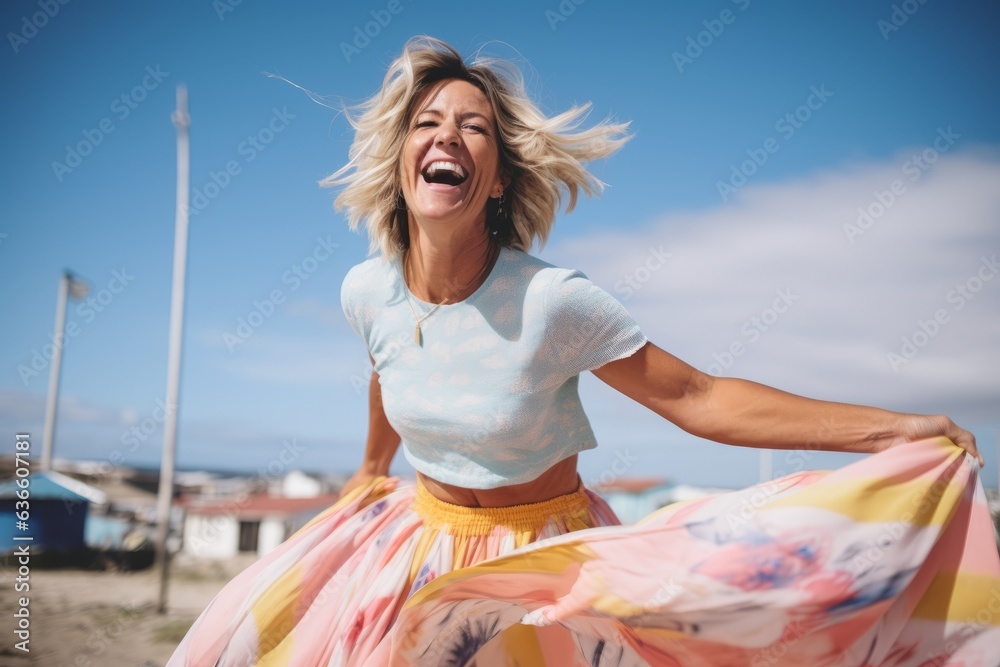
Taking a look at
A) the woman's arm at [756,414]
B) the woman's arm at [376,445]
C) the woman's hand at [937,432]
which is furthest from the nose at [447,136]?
the woman's hand at [937,432]

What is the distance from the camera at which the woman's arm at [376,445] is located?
9.64ft

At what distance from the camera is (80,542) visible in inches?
546

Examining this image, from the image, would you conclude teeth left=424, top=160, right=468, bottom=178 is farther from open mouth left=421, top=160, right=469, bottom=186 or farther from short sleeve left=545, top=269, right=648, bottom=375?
short sleeve left=545, top=269, right=648, bottom=375

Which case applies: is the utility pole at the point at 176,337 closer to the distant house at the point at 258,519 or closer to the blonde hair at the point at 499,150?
the blonde hair at the point at 499,150

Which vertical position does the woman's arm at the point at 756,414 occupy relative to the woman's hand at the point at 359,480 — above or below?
above

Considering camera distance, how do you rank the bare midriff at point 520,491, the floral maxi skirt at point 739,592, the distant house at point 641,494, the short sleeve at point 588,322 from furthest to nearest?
the distant house at point 641,494 → the bare midriff at point 520,491 → the short sleeve at point 588,322 → the floral maxi skirt at point 739,592

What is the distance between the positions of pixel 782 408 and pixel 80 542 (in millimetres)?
15188

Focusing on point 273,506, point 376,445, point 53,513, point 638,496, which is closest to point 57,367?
point 53,513

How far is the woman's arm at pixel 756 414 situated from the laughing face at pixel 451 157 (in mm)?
711

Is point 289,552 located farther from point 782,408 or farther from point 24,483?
point 24,483

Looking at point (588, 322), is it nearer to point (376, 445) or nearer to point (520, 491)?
point (520, 491)

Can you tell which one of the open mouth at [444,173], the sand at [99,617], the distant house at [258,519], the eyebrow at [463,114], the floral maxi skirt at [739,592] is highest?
the eyebrow at [463,114]

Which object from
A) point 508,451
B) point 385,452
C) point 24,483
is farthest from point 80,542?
point 508,451

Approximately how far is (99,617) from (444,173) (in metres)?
8.12
